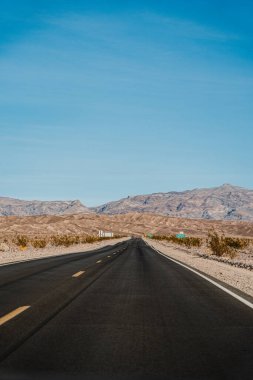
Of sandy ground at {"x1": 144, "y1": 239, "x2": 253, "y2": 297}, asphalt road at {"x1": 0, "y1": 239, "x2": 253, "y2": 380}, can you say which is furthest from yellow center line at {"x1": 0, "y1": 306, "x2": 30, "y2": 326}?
sandy ground at {"x1": 144, "y1": 239, "x2": 253, "y2": 297}

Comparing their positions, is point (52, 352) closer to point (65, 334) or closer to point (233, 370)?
point (65, 334)

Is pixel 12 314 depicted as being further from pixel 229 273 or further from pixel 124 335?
pixel 229 273

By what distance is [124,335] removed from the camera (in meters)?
6.82

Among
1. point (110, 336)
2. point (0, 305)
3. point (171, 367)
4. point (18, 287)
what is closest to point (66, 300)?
point (0, 305)

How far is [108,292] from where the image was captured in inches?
463

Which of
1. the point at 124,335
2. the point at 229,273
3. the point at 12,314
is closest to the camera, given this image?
the point at 124,335

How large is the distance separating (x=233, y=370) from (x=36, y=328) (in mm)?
3115

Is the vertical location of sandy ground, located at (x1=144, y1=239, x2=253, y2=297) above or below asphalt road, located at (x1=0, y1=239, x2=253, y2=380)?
above

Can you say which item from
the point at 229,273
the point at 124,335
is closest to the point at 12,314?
the point at 124,335

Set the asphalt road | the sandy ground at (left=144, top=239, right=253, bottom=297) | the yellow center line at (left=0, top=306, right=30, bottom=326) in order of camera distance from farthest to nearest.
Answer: the sandy ground at (left=144, top=239, right=253, bottom=297) < the yellow center line at (left=0, top=306, right=30, bottom=326) < the asphalt road

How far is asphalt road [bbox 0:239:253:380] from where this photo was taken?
5.09m

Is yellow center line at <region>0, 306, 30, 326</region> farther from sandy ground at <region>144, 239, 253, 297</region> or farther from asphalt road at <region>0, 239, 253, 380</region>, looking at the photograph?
sandy ground at <region>144, 239, 253, 297</region>

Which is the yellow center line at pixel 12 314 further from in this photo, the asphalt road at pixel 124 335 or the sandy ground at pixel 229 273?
the sandy ground at pixel 229 273

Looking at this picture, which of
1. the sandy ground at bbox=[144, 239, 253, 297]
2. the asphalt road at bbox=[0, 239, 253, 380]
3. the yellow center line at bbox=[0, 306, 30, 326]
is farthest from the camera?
the sandy ground at bbox=[144, 239, 253, 297]
